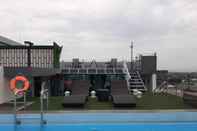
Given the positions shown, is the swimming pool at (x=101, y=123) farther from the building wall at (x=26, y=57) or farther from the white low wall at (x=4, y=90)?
the building wall at (x=26, y=57)

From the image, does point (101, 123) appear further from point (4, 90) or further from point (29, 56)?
point (29, 56)

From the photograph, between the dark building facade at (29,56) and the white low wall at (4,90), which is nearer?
the white low wall at (4,90)

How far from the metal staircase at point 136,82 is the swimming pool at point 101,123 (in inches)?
274

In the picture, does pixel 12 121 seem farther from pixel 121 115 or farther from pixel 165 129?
pixel 165 129

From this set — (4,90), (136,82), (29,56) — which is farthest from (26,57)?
(136,82)

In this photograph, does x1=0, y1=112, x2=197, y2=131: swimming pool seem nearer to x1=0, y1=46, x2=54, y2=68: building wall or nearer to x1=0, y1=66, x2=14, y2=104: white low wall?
x1=0, y1=66, x2=14, y2=104: white low wall

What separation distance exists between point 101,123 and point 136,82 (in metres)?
8.01

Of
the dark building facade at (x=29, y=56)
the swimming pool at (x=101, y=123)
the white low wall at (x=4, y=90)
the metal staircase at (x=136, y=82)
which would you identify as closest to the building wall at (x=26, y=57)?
the dark building facade at (x=29, y=56)

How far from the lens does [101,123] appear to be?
20.0 feet

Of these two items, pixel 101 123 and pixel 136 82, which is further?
pixel 136 82

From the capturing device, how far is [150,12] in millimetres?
10852

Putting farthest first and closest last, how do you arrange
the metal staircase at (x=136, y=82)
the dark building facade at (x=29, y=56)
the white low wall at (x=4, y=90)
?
the metal staircase at (x=136, y=82) < the dark building facade at (x=29, y=56) < the white low wall at (x=4, y=90)

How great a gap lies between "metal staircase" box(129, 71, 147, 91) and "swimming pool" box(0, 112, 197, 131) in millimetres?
6956

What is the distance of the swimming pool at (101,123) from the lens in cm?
590
